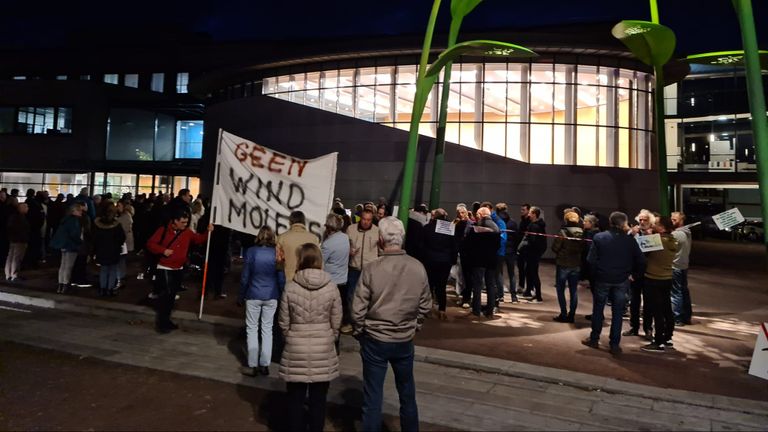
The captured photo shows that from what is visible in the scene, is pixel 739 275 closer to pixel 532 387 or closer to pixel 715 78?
pixel 532 387

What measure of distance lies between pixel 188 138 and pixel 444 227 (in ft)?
117

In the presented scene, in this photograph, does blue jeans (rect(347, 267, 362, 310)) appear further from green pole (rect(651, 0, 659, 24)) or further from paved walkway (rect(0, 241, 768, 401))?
green pole (rect(651, 0, 659, 24))

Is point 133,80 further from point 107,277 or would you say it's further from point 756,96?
point 756,96

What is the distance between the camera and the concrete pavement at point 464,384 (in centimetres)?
502

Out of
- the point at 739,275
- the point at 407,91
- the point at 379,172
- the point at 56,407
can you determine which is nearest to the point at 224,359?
the point at 56,407

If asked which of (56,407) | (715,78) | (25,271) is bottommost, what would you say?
(56,407)

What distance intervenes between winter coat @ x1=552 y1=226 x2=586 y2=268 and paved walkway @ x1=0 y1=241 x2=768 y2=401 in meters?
1.13

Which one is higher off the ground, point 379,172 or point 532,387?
point 379,172

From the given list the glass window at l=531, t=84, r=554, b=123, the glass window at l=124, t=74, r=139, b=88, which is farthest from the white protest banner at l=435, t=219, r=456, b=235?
the glass window at l=124, t=74, r=139, b=88

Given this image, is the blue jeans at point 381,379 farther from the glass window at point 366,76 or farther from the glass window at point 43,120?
the glass window at point 43,120

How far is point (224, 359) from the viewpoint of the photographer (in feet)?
22.2

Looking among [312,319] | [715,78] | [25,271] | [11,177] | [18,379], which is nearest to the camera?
[312,319]

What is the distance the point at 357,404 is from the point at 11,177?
1658 inches

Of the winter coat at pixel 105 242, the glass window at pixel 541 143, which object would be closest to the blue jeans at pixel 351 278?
the winter coat at pixel 105 242
